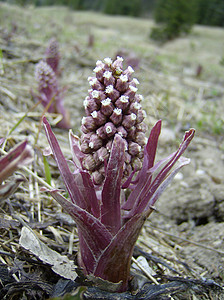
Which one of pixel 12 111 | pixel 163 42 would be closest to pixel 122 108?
pixel 12 111

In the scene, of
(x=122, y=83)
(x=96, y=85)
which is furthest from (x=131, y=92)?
(x=96, y=85)

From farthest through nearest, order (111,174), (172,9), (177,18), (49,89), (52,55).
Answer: (177,18), (172,9), (52,55), (49,89), (111,174)

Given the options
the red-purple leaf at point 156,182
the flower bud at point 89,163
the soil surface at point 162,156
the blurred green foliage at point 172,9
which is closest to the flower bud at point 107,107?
the flower bud at point 89,163

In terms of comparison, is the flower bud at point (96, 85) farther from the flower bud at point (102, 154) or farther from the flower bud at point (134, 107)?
the flower bud at point (102, 154)

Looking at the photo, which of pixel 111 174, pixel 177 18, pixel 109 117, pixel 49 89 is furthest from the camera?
pixel 177 18

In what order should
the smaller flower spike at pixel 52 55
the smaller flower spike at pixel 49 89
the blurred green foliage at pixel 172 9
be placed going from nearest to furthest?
the smaller flower spike at pixel 49 89, the smaller flower spike at pixel 52 55, the blurred green foliage at pixel 172 9

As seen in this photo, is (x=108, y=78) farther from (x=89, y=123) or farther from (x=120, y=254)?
(x=120, y=254)
